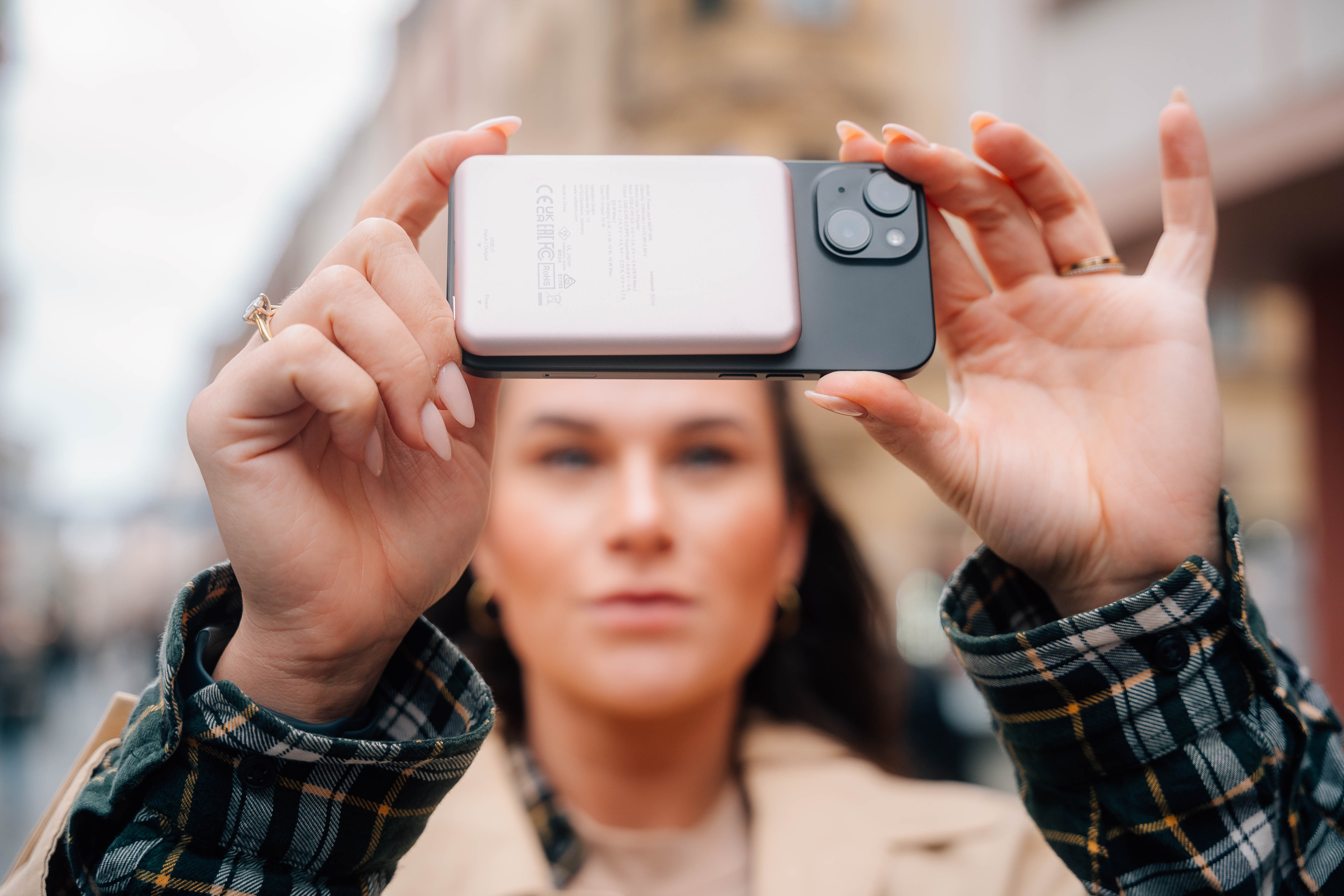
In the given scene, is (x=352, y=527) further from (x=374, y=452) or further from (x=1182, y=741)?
(x=1182, y=741)

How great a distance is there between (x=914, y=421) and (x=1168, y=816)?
0.60 metres

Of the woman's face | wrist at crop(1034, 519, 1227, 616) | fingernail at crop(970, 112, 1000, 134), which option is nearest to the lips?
the woman's face

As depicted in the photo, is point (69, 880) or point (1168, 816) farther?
point (1168, 816)

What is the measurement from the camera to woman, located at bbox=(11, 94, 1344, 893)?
100cm

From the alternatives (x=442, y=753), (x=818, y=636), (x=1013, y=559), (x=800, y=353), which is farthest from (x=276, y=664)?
(x=818, y=636)

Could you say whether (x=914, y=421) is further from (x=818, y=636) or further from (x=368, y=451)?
(x=818, y=636)

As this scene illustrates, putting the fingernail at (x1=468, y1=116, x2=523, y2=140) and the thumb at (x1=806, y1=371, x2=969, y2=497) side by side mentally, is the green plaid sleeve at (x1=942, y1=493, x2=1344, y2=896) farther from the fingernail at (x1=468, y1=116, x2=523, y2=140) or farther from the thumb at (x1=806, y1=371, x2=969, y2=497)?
the fingernail at (x1=468, y1=116, x2=523, y2=140)

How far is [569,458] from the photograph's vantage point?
5.82ft

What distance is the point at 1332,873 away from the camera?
1118 mm

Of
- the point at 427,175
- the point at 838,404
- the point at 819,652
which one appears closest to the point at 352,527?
the point at 427,175

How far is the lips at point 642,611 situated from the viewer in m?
1.61

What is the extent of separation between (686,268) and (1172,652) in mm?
792

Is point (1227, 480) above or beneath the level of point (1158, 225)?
beneath

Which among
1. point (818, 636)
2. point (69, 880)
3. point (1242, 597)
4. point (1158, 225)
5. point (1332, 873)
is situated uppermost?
point (1158, 225)
